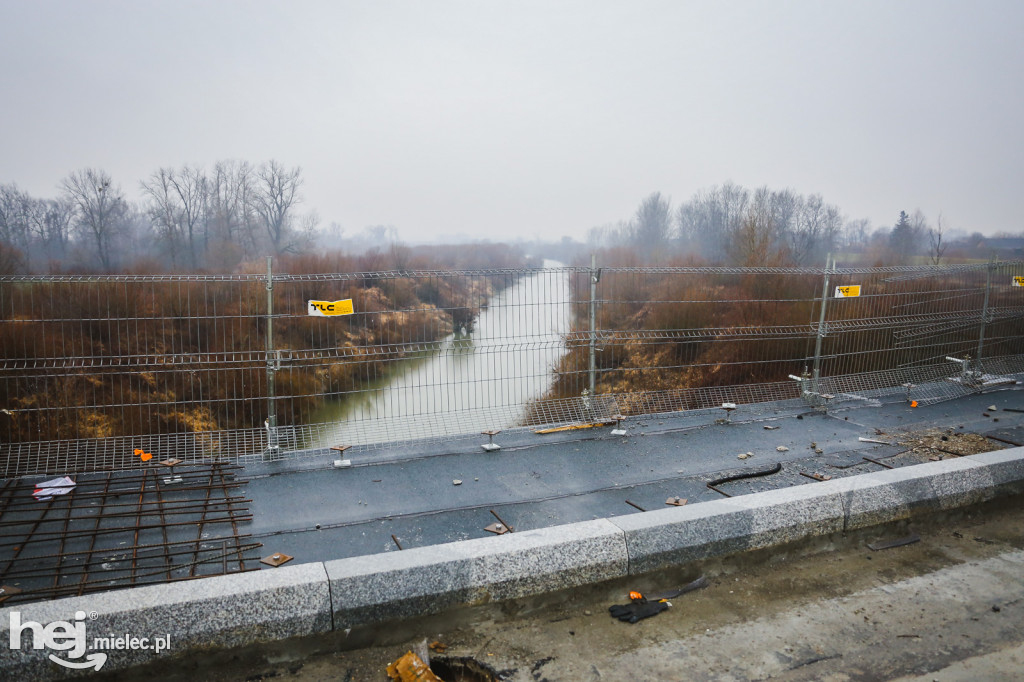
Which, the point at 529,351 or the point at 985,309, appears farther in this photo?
the point at 985,309

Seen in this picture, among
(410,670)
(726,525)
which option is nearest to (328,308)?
(410,670)

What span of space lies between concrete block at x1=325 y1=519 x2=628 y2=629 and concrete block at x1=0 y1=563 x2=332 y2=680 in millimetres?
149

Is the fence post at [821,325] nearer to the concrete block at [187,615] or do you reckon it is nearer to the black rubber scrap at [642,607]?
the black rubber scrap at [642,607]

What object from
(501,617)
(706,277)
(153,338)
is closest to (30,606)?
(501,617)

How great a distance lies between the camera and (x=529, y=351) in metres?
7.43

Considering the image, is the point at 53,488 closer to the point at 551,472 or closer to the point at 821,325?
the point at 551,472

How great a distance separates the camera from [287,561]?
4.48m

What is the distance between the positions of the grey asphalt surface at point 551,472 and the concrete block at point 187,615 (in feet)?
5.29

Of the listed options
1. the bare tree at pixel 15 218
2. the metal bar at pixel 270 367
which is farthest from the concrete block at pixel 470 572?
the bare tree at pixel 15 218

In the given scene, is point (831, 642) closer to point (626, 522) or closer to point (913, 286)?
point (626, 522)

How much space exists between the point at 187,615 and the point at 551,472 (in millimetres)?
3981

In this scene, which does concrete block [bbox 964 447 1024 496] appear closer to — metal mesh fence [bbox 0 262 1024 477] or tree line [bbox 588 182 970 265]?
metal mesh fence [bbox 0 262 1024 477]

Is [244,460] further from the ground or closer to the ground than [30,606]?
closer to the ground

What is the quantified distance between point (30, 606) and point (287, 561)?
1.82 metres
